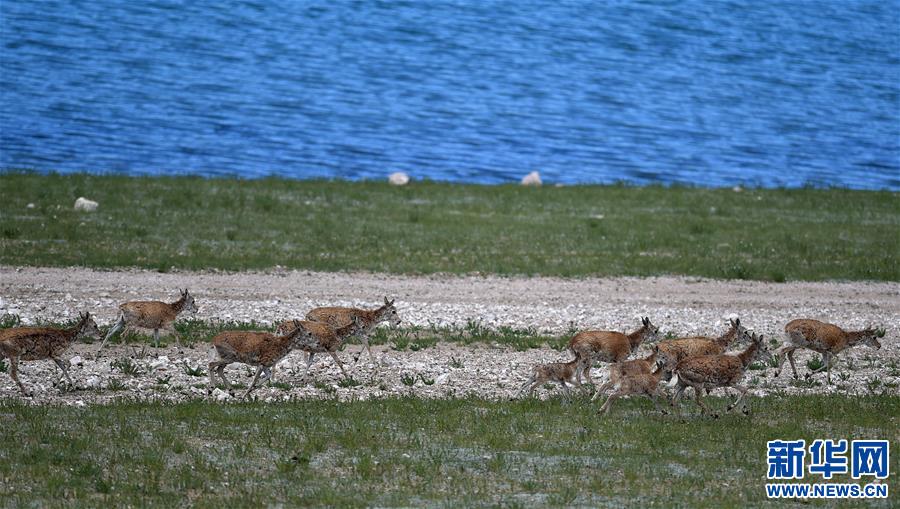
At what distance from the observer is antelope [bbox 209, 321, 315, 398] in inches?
765

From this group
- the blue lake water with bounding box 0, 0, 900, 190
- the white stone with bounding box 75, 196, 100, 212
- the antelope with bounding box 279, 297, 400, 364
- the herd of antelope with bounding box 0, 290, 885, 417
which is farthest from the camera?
the blue lake water with bounding box 0, 0, 900, 190

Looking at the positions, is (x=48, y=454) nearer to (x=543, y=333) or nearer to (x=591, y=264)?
(x=543, y=333)

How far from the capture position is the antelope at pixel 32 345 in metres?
18.4

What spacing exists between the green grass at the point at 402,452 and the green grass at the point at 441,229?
43.8 ft

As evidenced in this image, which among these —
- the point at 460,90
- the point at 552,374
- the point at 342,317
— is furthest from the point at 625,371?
the point at 460,90

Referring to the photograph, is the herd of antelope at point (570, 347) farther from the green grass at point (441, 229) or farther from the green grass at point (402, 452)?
the green grass at point (441, 229)

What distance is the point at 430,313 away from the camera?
27.0 meters

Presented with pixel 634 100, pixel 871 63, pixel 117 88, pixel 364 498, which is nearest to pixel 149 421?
pixel 364 498

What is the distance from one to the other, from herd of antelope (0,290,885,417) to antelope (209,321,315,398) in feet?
0.05

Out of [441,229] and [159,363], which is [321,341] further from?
[441,229]

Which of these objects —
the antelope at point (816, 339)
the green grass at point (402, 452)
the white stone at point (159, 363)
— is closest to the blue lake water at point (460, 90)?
the white stone at point (159, 363)

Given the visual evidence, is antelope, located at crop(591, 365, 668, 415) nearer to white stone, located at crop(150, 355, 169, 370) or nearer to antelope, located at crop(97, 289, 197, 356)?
white stone, located at crop(150, 355, 169, 370)

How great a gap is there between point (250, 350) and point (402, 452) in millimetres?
4398

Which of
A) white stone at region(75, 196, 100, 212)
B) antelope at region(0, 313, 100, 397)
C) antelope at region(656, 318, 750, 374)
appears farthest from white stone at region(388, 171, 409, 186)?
antelope at region(0, 313, 100, 397)
